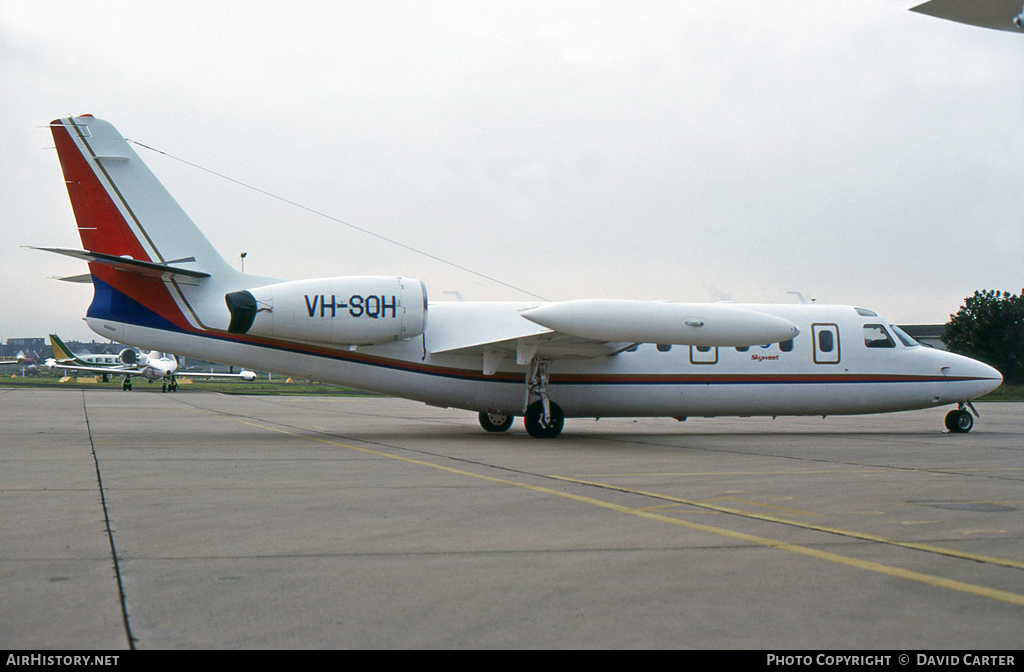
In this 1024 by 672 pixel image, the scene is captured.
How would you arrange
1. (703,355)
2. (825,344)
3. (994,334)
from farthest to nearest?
(994,334) → (825,344) → (703,355)

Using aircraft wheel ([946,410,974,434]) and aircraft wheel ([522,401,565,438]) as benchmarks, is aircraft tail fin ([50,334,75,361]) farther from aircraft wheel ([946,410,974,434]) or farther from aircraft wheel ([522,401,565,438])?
aircraft wheel ([946,410,974,434])

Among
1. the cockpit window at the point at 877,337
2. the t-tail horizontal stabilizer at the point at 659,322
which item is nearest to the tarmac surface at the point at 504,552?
the t-tail horizontal stabilizer at the point at 659,322

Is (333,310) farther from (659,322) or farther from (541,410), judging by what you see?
(659,322)

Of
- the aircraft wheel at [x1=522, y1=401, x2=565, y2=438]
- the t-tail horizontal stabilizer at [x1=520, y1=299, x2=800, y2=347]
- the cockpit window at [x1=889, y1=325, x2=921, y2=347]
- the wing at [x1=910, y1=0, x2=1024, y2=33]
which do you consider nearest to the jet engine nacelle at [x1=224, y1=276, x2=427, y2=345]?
the t-tail horizontal stabilizer at [x1=520, y1=299, x2=800, y2=347]

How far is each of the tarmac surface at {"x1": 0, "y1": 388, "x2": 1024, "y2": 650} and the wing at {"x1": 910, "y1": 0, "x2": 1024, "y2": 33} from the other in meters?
3.33

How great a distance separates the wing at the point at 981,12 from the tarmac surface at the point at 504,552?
333 centimetres

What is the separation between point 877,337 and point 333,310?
41.2 ft

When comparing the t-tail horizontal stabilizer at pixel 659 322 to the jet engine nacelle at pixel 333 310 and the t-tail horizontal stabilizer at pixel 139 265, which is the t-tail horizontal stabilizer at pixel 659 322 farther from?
the t-tail horizontal stabilizer at pixel 139 265

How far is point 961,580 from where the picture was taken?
4.86m

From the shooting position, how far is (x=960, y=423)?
1902 cm

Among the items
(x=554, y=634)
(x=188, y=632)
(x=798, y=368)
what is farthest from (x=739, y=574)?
(x=798, y=368)

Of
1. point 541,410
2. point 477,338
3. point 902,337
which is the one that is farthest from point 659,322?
point 902,337

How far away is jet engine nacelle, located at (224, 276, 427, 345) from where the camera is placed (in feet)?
48.8

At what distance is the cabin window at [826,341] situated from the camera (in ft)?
60.7
